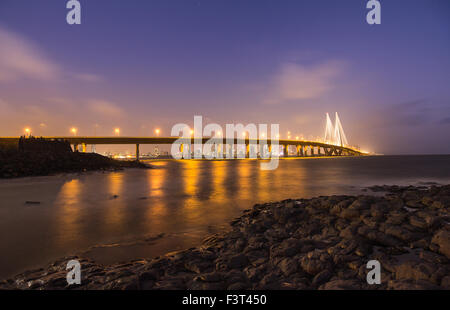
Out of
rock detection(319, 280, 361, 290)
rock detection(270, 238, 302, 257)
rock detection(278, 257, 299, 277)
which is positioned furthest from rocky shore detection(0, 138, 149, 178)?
rock detection(319, 280, 361, 290)

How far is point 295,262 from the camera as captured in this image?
3.90m

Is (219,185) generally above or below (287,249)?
below

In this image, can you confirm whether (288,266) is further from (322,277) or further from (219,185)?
(219,185)

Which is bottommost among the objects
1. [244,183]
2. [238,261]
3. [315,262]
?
[244,183]

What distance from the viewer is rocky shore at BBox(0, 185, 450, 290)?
3.33m

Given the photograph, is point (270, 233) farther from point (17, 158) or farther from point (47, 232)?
point (17, 158)

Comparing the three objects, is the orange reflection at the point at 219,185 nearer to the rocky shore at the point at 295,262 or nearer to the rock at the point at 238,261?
the rocky shore at the point at 295,262

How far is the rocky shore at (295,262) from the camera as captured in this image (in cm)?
333

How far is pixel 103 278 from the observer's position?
11.9 feet

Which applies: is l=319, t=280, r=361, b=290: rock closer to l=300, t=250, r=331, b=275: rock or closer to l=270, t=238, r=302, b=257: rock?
l=300, t=250, r=331, b=275: rock

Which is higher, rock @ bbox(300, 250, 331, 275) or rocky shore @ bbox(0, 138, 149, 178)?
rocky shore @ bbox(0, 138, 149, 178)

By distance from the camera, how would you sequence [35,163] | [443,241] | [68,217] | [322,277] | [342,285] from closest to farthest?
[342,285], [322,277], [443,241], [68,217], [35,163]

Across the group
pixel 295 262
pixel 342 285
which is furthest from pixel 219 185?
pixel 342 285

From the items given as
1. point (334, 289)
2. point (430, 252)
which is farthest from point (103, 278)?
point (430, 252)
